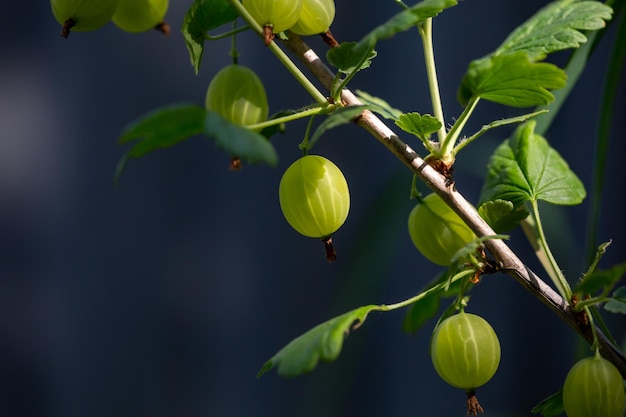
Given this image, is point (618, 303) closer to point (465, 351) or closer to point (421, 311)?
point (465, 351)

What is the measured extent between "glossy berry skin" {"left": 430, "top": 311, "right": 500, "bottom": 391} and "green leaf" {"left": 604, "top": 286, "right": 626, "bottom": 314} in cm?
7

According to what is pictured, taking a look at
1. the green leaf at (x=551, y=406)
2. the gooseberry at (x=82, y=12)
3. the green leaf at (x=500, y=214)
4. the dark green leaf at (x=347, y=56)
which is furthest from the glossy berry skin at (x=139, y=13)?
the green leaf at (x=551, y=406)

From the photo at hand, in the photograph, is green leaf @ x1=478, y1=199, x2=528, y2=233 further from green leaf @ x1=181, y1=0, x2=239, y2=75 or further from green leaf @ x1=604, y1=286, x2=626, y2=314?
green leaf @ x1=181, y1=0, x2=239, y2=75

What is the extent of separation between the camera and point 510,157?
0.53m

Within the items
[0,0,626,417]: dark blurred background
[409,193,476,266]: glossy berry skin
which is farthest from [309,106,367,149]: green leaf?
[0,0,626,417]: dark blurred background

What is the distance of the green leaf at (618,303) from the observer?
15.3 inches

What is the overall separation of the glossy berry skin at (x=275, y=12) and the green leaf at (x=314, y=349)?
17 centimetres

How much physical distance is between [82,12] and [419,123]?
0.20m

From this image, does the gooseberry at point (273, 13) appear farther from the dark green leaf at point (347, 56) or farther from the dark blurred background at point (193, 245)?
the dark blurred background at point (193, 245)

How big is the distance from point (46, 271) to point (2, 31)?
1.69 ft

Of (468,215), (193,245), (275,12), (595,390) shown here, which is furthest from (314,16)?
(193,245)

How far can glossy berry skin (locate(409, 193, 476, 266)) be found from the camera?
0.45 metres

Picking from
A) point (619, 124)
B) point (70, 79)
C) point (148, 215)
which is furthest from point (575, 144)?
point (70, 79)

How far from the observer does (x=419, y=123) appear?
397 mm
